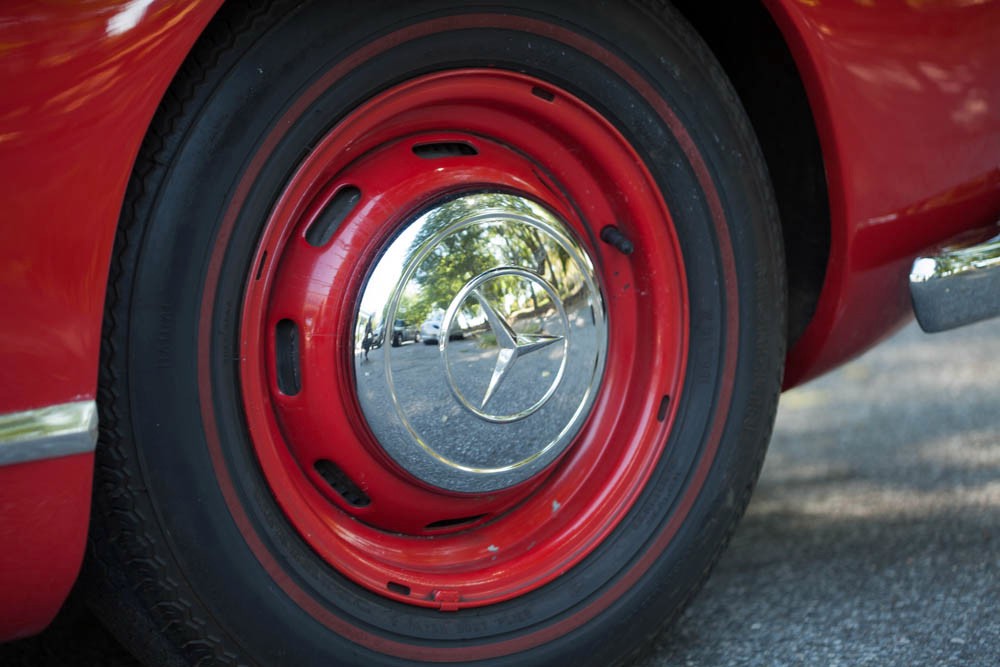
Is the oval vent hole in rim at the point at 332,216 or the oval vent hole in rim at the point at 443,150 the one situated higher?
the oval vent hole in rim at the point at 443,150

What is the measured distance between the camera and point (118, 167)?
3.96ft

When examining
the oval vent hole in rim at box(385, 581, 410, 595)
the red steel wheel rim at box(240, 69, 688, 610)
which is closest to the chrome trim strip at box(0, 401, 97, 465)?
the red steel wheel rim at box(240, 69, 688, 610)

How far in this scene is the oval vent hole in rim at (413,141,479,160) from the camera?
1.62 m

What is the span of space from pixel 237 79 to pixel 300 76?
8 cm

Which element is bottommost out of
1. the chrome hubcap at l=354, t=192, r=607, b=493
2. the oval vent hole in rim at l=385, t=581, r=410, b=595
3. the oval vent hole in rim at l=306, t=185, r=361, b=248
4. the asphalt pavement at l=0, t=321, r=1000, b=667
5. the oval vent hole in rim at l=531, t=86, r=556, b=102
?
the asphalt pavement at l=0, t=321, r=1000, b=667

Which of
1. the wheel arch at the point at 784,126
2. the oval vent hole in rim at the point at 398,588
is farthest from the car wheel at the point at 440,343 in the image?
the wheel arch at the point at 784,126

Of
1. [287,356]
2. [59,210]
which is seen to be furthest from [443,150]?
[59,210]

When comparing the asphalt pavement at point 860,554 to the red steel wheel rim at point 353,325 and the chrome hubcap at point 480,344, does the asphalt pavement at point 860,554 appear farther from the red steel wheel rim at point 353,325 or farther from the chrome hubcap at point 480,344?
the chrome hubcap at point 480,344

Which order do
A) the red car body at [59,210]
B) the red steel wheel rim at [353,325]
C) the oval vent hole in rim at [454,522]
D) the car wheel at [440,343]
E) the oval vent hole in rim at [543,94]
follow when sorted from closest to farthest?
the red car body at [59,210]
the car wheel at [440,343]
the red steel wheel rim at [353,325]
the oval vent hole in rim at [543,94]
the oval vent hole in rim at [454,522]

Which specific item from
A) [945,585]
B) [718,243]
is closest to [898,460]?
[945,585]

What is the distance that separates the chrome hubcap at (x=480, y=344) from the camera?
1.51 m

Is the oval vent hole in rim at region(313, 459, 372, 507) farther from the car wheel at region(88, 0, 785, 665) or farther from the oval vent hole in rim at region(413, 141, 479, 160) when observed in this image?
the oval vent hole in rim at region(413, 141, 479, 160)

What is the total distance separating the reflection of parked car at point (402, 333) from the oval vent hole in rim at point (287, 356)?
135 mm

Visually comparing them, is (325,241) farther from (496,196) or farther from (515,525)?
(515,525)
